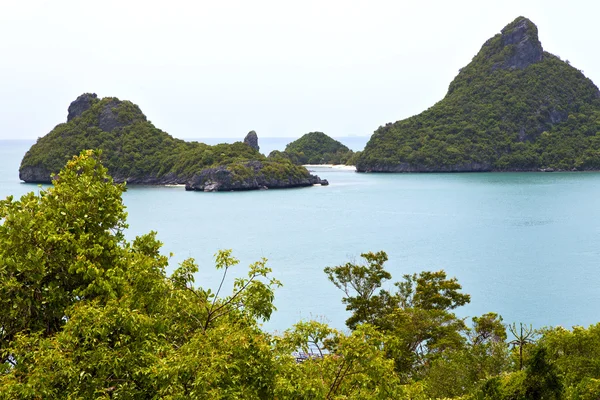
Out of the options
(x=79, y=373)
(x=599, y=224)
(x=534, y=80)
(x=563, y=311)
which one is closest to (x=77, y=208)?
(x=79, y=373)

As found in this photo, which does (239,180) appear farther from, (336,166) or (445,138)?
(336,166)

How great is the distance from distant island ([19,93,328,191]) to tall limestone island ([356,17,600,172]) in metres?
33.3

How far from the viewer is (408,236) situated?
161 feet

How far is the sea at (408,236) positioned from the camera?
30391 millimetres

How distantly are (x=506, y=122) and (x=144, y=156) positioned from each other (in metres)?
79.8

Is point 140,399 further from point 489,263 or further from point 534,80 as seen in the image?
point 534,80

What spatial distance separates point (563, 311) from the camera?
92.5 ft

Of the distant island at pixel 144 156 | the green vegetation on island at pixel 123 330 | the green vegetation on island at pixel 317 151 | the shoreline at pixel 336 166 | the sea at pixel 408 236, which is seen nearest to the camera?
the green vegetation on island at pixel 123 330

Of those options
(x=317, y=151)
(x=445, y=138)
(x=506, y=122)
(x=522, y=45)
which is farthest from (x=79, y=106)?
(x=522, y=45)

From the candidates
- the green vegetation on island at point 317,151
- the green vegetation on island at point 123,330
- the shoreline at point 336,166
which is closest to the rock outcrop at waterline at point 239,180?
the shoreline at point 336,166

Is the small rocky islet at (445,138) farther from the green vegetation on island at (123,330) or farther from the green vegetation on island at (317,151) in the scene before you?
the green vegetation on island at (123,330)

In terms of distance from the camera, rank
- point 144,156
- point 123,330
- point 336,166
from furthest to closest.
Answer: point 336,166, point 144,156, point 123,330

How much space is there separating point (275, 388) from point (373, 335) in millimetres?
1369

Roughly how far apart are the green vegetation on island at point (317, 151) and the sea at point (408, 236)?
64.1 metres
